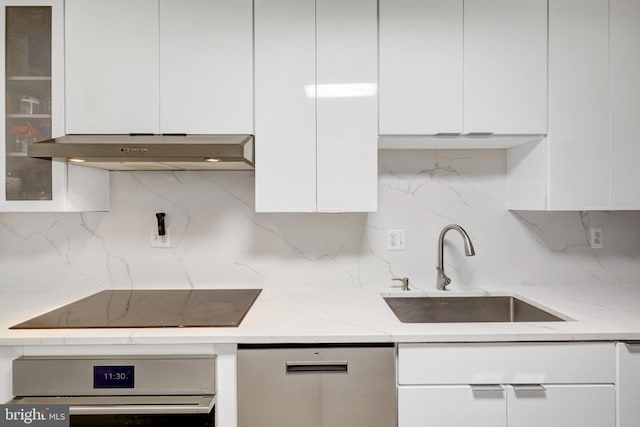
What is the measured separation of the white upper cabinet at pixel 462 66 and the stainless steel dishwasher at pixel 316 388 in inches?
36.3

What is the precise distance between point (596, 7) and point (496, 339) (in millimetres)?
1450

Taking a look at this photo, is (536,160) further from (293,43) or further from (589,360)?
(293,43)

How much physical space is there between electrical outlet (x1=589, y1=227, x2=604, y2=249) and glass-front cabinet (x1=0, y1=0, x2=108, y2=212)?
2462mm

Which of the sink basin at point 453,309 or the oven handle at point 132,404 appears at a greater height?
the sink basin at point 453,309

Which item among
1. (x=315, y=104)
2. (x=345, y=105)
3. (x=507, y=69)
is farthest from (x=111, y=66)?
(x=507, y=69)

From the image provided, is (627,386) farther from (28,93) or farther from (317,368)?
(28,93)

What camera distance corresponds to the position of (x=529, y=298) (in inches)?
69.0

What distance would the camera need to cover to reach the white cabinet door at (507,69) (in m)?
1.65

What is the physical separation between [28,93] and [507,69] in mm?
1983

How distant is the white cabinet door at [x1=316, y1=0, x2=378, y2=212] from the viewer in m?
1.64

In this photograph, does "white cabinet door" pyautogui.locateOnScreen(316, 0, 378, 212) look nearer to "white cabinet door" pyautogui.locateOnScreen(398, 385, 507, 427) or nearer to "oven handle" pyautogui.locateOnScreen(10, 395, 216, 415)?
"white cabinet door" pyautogui.locateOnScreen(398, 385, 507, 427)

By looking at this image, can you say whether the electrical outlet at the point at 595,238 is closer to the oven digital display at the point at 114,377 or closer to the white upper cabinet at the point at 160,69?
the white upper cabinet at the point at 160,69

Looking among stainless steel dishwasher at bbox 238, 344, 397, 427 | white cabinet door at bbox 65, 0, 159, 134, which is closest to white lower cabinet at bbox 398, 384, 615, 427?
stainless steel dishwasher at bbox 238, 344, 397, 427

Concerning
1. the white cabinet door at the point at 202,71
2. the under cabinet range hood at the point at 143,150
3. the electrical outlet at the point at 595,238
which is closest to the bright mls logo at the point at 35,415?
the under cabinet range hood at the point at 143,150
